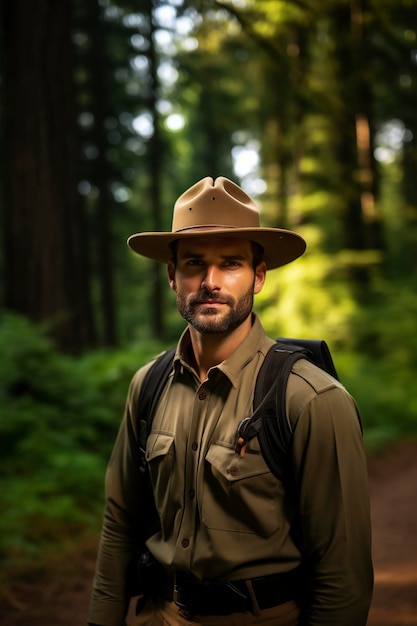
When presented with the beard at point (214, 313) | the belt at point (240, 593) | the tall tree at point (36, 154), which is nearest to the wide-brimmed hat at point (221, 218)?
the beard at point (214, 313)

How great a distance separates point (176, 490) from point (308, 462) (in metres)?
0.58

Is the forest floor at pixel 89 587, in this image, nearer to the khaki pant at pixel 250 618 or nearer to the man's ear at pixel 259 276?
the khaki pant at pixel 250 618

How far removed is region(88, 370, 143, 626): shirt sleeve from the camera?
273 cm

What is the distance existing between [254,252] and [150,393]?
81cm

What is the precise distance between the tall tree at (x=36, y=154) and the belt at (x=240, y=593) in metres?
6.68

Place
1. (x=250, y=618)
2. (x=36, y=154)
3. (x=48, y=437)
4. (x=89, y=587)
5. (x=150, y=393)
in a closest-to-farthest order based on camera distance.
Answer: (x=250, y=618), (x=150, y=393), (x=89, y=587), (x=48, y=437), (x=36, y=154)

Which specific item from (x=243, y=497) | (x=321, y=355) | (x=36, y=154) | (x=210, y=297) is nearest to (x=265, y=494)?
(x=243, y=497)

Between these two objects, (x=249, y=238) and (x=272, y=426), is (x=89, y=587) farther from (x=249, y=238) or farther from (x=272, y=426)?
(x=249, y=238)

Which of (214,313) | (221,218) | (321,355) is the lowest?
(321,355)

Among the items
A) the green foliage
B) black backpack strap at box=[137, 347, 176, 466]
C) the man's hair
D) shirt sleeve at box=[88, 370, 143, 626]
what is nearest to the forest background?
the green foliage

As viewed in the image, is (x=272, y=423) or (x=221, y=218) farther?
(x=221, y=218)

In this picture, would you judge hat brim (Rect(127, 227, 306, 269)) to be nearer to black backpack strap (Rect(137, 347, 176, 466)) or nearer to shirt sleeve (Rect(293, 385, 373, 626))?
black backpack strap (Rect(137, 347, 176, 466))

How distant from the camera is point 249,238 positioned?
2633 millimetres

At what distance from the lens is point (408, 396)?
40.6 ft
